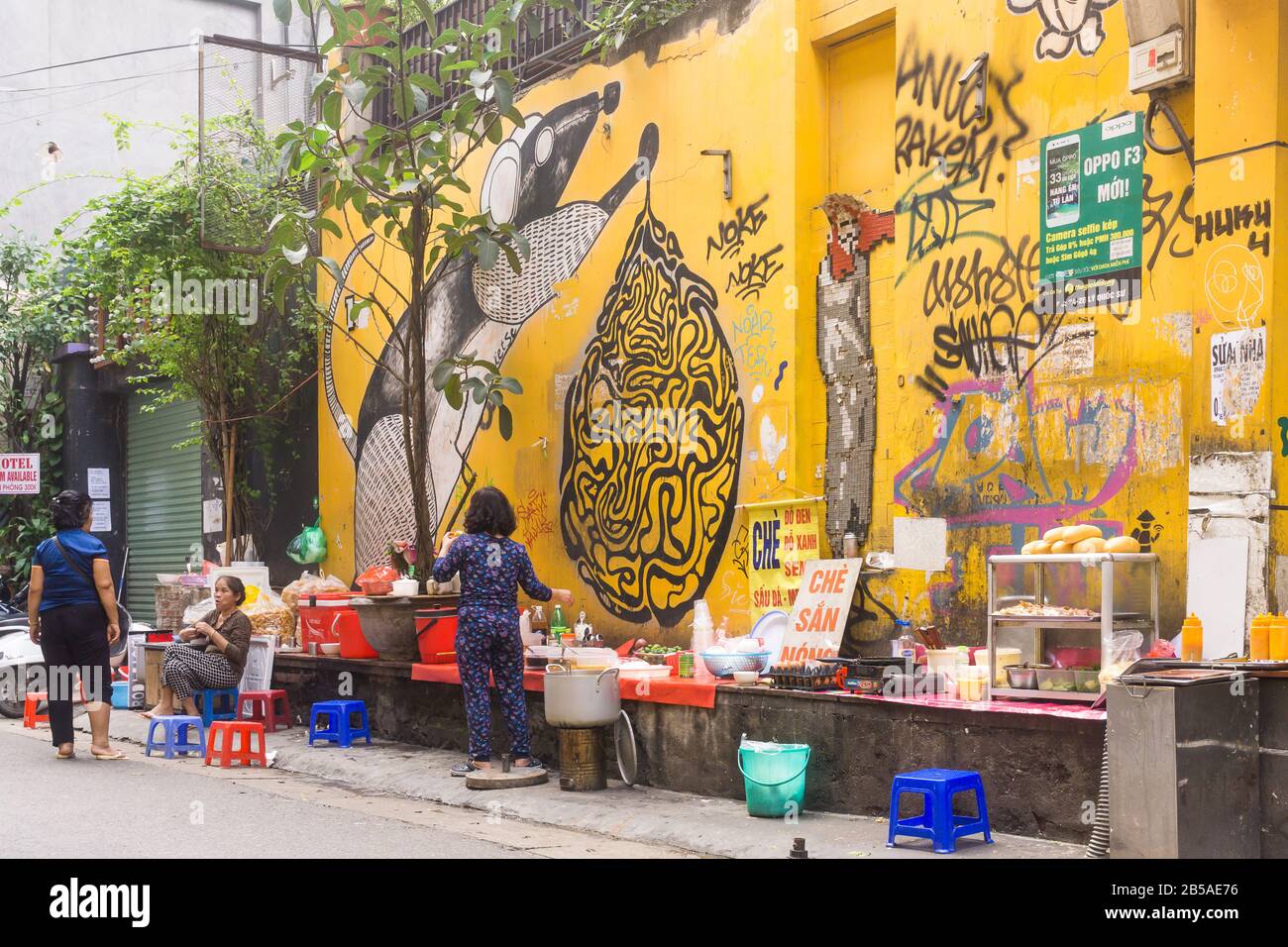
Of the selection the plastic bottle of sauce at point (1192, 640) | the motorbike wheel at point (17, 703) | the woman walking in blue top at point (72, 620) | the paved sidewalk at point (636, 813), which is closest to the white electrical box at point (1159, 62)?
the plastic bottle of sauce at point (1192, 640)

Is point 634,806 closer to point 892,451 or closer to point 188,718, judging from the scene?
point 892,451

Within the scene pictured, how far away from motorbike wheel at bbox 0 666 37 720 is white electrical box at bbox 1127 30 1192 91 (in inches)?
439

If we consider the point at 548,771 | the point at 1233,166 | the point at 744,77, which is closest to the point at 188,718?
the point at 548,771

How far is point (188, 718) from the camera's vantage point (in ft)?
35.2

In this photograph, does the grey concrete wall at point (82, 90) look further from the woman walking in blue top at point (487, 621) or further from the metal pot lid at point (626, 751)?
the metal pot lid at point (626, 751)

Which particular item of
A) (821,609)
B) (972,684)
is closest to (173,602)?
(821,609)

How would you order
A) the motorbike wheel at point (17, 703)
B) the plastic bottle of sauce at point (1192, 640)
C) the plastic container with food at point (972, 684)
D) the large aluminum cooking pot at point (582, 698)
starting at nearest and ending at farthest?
the plastic bottle of sauce at point (1192, 640)
the plastic container with food at point (972, 684)
the large aluminum cooking pot at point (582, 698)
the motorbike wheel at point (17, 703)

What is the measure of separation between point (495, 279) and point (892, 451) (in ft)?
17.3

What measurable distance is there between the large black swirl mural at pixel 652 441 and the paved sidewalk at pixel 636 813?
2.03 m

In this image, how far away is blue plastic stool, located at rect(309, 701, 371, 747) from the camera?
10.8 metres

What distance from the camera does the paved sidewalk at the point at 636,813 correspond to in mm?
6703

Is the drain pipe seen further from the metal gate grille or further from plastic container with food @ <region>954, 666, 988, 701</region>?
the metal gate grille

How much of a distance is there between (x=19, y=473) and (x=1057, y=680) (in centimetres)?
1578

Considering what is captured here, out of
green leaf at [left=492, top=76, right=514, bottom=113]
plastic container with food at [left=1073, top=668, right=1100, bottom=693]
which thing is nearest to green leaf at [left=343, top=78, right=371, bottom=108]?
green leaf at [left=492, top=76, right=514, bottom=113]
